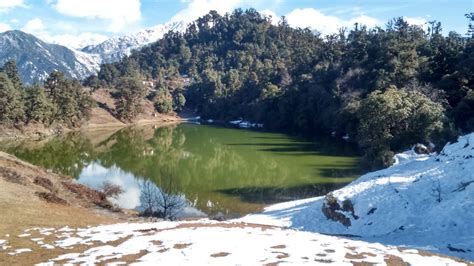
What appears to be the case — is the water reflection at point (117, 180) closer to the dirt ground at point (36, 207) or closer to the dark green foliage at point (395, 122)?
the dirt ground at point (36, 207)

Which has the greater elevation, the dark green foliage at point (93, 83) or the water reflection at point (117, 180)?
the dark green foliage at point (93, 83)

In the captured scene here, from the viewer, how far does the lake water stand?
113 feet

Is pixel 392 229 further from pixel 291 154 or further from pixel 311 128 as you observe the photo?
pixel 311 128

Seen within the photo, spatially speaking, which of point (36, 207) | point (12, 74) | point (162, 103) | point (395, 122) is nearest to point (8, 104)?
point (12, 74)

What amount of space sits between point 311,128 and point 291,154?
40.8 m

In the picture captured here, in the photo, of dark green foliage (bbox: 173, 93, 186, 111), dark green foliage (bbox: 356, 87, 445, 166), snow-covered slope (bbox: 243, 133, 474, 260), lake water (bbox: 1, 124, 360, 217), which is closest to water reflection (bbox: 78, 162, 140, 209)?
lake water (bbox: 1, 124, 360, 217)

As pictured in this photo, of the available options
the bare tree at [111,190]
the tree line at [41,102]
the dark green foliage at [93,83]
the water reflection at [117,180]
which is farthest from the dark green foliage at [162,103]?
the bare tree at [111,190]

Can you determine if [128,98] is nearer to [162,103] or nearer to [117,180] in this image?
[162,103]

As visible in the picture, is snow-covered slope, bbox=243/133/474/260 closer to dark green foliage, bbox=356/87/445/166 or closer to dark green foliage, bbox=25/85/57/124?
dark green foliage, bbox=356/87/445/166

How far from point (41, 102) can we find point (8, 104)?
8727 millimetres

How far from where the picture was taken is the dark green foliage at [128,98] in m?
126

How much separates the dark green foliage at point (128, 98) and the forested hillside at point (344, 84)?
14626 mm

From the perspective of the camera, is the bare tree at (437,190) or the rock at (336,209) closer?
the bare tree at (437,190)

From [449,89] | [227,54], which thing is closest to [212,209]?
[449,89]
